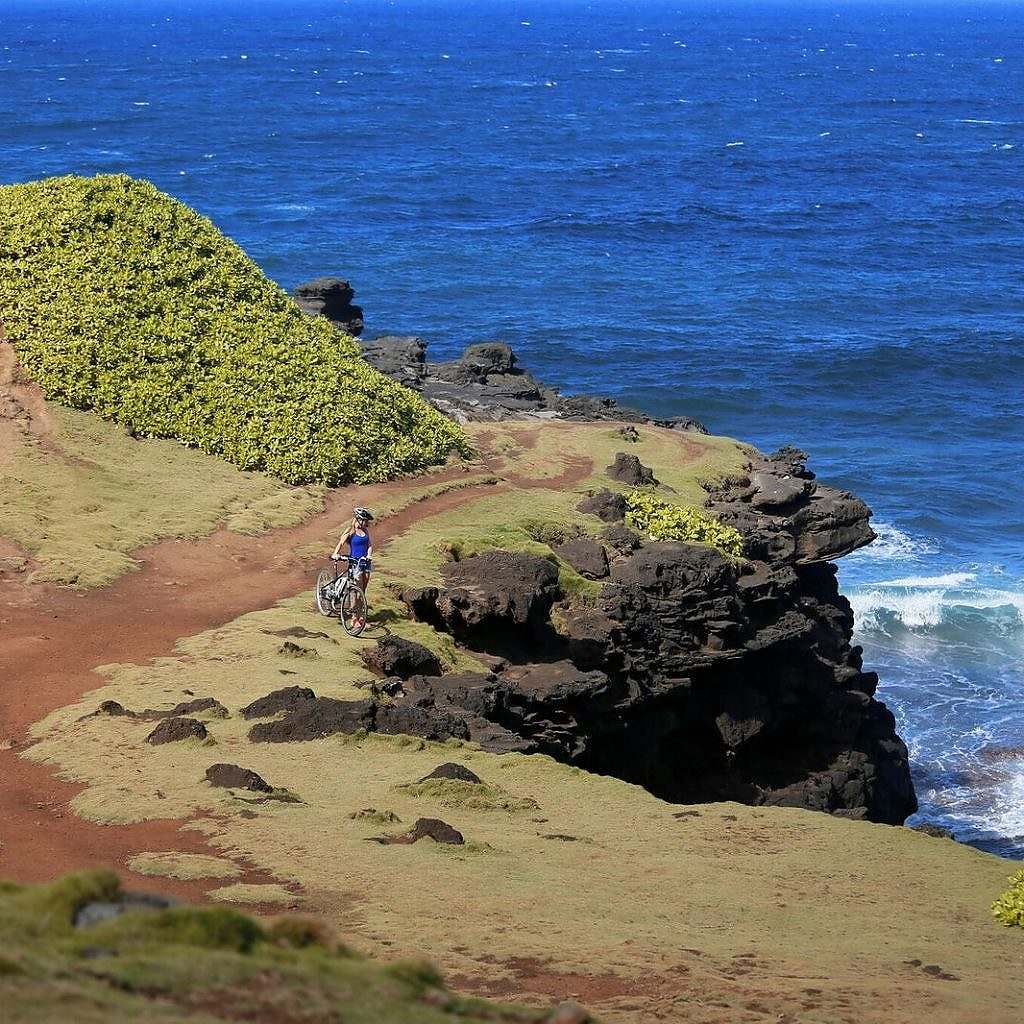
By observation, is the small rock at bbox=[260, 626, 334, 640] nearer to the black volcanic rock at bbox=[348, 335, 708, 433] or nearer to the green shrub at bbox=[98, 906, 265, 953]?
the black volcanic rock at bbox=[348, 335, 708, 433]

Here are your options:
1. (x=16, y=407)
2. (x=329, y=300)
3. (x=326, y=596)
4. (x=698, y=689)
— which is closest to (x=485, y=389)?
(x=329, y=300)

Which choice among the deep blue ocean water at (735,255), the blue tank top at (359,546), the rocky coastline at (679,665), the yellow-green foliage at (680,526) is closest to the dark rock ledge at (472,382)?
the rocky coastline at (679,665)

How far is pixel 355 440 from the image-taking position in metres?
27.4

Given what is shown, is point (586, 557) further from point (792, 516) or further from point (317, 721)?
point (317, 721)

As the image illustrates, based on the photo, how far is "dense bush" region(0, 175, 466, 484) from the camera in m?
27.2

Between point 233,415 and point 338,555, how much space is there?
6.93m

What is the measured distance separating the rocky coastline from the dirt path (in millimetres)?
2427

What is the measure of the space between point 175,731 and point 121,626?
4.42 m

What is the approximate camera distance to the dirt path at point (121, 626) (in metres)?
14.2

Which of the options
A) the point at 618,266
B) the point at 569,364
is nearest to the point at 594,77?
the point at 618,266

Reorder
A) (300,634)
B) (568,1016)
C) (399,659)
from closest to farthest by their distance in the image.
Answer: (568,1016) < (399,659) < (300,634)

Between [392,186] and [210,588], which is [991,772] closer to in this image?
[210,588]

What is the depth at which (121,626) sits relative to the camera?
2078 cm

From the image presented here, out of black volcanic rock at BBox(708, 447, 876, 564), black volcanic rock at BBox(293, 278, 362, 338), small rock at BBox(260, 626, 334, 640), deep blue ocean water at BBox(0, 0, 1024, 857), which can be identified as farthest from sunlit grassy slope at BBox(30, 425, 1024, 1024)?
black volcanic rock at BBox(293, 278, 362, 338)
